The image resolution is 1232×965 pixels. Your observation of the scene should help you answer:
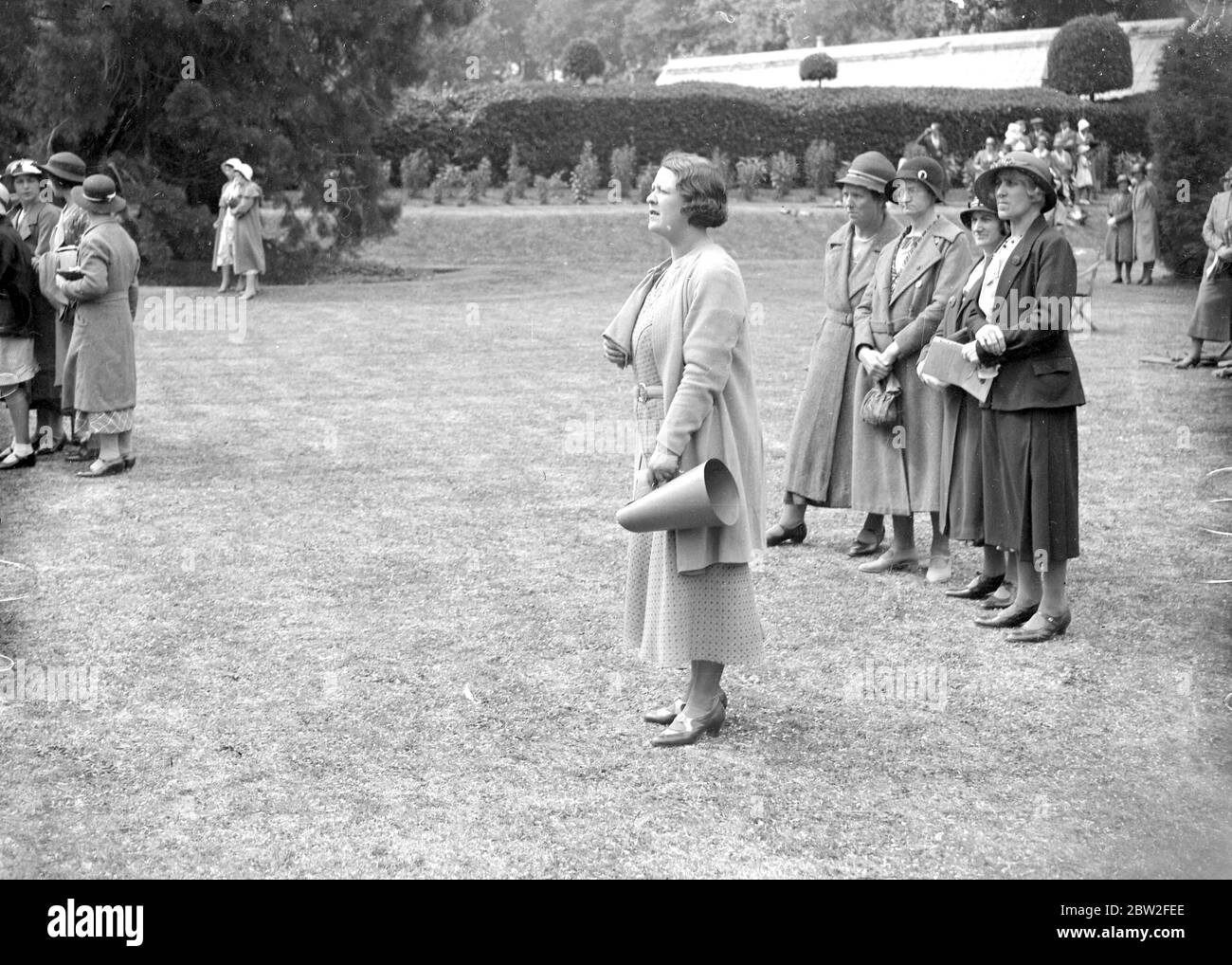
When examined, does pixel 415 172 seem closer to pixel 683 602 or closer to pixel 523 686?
pixel 523 686

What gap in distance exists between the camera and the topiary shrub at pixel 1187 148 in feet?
63.3

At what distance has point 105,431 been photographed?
33.0ft

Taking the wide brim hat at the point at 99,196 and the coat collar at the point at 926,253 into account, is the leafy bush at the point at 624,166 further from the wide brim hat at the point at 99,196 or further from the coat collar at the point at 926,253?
the coat collar at the point at 926,253

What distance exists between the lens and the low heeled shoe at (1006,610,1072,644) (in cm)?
654

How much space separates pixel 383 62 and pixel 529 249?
4.53 m

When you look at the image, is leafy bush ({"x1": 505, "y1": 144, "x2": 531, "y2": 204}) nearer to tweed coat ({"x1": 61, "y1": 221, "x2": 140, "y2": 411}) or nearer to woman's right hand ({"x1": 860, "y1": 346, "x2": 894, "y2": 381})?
tweed coat ({"x1": 61, "y1": 221, "x2": 140, "y2": 411})

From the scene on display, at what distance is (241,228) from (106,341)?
1148 centimetres

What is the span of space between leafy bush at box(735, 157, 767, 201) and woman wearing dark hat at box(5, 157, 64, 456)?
2459 centimetres

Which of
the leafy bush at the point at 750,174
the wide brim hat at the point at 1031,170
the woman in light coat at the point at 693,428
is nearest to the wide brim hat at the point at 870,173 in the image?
the wide brim hat at the point at 1031,170

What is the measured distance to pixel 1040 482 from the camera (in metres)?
6.36

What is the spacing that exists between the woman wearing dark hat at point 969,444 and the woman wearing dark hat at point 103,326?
5469 mm

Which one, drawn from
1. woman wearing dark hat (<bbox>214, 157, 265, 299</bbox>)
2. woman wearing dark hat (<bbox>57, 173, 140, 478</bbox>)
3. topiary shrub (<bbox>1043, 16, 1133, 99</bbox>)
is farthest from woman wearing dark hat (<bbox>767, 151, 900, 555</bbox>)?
topiary shrub (<bbox>1043, 16, 1133, 99</bbox>)

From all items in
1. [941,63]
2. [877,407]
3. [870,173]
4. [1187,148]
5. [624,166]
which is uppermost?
[941,63]

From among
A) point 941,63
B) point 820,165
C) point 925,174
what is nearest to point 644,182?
point 820,165
